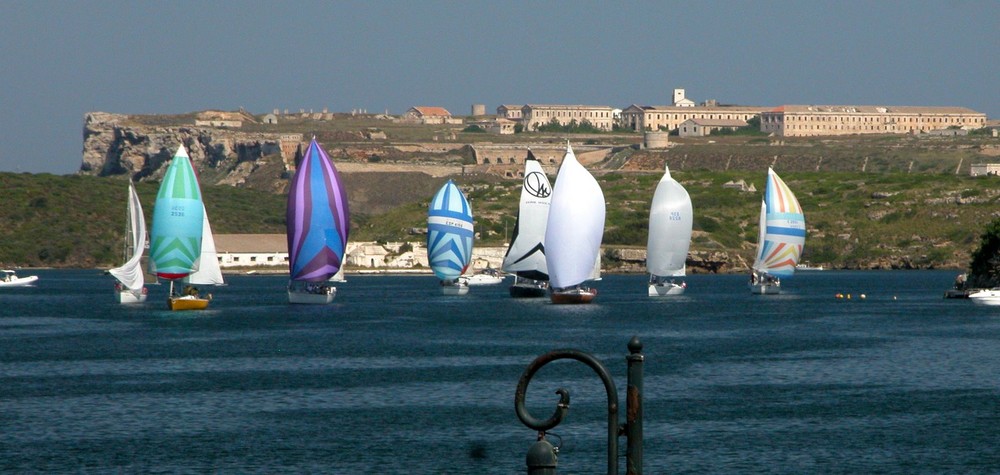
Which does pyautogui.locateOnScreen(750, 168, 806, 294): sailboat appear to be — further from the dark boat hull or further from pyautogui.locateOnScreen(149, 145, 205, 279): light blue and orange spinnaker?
pyautogui.locateOnScreen(149, 145, 205, 279): light blue and orange spinnaker

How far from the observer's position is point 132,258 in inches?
3322

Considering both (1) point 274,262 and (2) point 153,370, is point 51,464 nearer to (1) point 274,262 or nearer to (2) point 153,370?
(2) point 153,370

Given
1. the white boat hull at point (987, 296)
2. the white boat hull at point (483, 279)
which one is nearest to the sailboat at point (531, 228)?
the white boat hull at point (987, 296)

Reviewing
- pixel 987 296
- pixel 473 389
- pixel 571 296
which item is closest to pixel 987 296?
pixel 987 296

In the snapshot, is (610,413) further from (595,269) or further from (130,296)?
(130,296)

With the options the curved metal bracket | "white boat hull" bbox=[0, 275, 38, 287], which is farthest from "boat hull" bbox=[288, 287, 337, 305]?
the curved metal bracket

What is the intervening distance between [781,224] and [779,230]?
37cm

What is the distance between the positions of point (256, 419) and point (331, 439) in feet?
13.0

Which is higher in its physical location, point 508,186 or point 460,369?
point 508,186

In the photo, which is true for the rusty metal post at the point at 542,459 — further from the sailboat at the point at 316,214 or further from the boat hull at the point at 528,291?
the boat hull at the point at 528,291

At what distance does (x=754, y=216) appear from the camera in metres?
157

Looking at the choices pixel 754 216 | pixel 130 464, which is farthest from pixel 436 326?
pixel 754 216

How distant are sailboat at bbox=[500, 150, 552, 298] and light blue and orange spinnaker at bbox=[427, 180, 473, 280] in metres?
6.52

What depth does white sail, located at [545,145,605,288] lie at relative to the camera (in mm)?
78750
